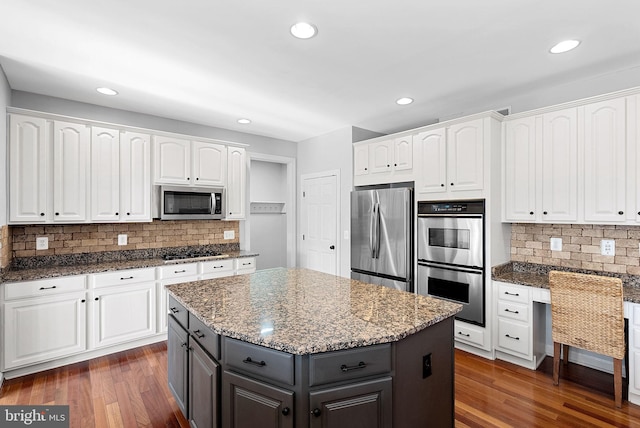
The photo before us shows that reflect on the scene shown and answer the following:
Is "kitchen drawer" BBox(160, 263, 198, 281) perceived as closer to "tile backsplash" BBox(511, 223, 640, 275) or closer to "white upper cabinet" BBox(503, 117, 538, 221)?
"white upper cabinet" BBox(503, 117, 538, 221)

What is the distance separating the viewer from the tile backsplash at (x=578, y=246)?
275cm

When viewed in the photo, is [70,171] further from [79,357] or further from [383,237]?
[383,237]

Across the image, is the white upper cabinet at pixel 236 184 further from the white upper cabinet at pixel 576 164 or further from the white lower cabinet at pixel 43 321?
the white upper cabinet at pixel 576 164

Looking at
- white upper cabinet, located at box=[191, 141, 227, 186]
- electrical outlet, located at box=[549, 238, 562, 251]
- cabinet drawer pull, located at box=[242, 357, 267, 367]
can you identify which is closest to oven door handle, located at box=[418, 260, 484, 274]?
electrical outlet, located at box=[549, 238, 562, 251]

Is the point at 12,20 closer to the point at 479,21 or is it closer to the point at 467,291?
the point at 479,21

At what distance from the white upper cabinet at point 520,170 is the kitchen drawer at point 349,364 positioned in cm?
241

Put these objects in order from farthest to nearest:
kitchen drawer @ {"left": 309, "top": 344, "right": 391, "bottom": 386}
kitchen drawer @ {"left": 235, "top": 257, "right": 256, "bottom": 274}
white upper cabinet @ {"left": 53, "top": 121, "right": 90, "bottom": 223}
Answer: kitchen drawer @ {"left": 235, "top": 257, "right": 256, "bottom": 274}, white upper cabinet @ {"left": 53, "top": 121, "right": 90, "bottom": 223}, kitchen drawer @ {"left": 309, "top": 344, "right": 391, "bottom": 386}

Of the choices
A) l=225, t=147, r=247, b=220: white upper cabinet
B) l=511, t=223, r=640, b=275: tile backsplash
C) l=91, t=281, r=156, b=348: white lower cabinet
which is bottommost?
l=91, t=281, r=156, b=348: white lower cabinet

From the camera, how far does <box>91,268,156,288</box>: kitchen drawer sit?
308 cm

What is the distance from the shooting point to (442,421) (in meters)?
1.76

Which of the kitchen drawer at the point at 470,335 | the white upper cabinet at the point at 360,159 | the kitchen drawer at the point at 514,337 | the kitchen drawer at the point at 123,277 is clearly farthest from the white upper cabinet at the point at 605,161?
the kitchen drawer at the point at 123,277

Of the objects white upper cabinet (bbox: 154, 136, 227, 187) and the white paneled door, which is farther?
the white paneled door

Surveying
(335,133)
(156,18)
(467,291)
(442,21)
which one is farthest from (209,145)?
(467,291)

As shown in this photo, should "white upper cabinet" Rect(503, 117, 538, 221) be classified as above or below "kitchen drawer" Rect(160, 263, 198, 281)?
above
